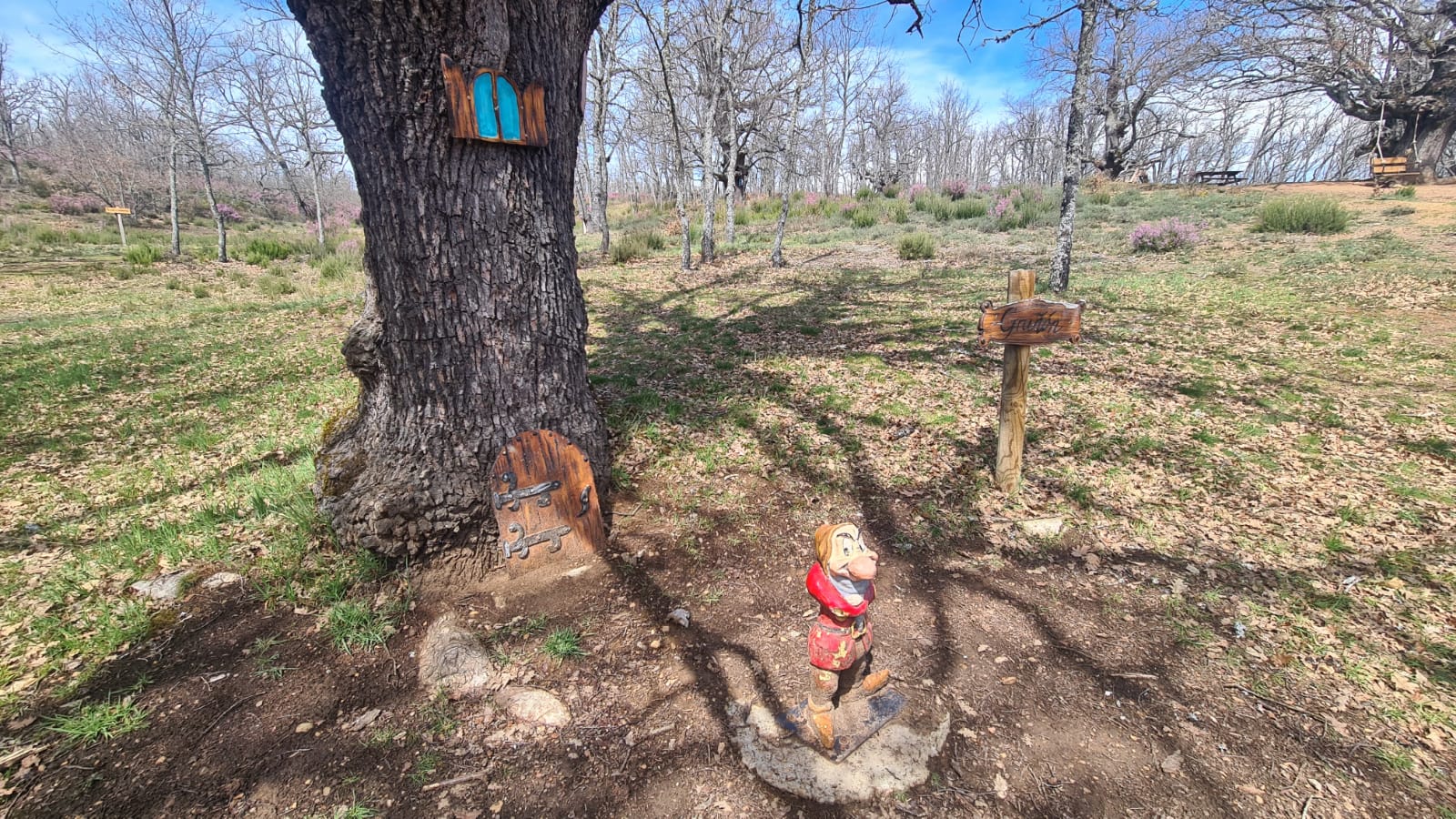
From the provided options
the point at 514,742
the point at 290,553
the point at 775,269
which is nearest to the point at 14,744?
the point at 290,553

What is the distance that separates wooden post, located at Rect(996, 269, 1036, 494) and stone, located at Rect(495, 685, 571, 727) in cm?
307

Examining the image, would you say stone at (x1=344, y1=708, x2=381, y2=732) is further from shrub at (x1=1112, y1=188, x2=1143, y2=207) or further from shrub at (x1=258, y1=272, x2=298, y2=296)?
shrub at (x1=1112, y1=188, x2=1143, y2=207)

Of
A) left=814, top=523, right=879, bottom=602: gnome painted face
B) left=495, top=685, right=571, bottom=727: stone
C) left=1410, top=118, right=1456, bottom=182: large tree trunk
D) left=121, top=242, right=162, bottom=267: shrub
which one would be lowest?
left=495, top=685, right=571, bottom=727: stone

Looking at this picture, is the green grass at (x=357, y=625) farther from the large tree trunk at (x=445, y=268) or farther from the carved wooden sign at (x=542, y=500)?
the carved wooden sign at (x=542, y=500)

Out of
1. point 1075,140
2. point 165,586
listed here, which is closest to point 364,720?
point 165,586

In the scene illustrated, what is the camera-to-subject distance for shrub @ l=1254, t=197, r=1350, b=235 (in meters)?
11.9

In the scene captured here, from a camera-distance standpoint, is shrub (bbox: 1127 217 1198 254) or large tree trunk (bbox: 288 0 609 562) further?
shrub (bbox: 1127 217 1198 254)

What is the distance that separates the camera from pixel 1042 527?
11.3 feet

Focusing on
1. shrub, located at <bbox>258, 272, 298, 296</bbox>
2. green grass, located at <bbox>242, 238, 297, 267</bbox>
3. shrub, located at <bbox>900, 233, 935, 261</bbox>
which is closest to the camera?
shrub, located at <bbox>258, 272, 298, 296</bbox>

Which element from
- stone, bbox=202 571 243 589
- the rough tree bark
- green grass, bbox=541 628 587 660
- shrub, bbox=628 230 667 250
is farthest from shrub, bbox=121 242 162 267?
the rough tree bark

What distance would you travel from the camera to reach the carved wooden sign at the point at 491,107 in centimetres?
240

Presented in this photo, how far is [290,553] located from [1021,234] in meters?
17.4

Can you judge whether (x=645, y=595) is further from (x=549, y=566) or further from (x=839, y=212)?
(x=839, y=212)

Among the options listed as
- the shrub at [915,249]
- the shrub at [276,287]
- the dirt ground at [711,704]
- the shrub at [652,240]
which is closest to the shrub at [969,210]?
the shrub at [915,249]
